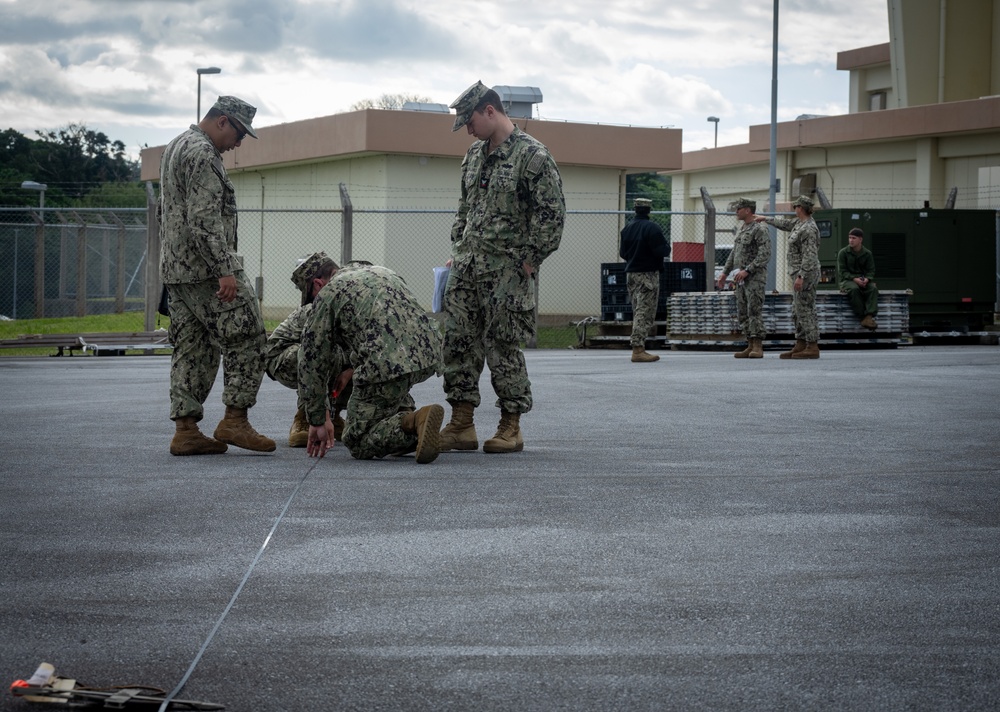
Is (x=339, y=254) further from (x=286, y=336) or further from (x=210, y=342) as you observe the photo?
(x=210, y=342)

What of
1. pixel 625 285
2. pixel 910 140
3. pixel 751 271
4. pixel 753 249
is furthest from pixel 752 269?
pixel 910 140

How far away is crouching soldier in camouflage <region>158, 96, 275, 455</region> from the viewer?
23.2 feet

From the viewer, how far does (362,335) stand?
6918mm

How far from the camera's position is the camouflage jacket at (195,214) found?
7016 mm

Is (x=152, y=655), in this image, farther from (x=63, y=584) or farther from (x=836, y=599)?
(x=836, y=599)

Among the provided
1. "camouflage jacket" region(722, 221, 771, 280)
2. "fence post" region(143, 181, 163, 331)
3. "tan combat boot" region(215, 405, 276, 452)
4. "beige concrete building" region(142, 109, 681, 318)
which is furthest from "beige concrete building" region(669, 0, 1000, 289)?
"tan combat boot" region(215, 405, 276, 452)

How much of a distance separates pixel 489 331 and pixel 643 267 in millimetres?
9715

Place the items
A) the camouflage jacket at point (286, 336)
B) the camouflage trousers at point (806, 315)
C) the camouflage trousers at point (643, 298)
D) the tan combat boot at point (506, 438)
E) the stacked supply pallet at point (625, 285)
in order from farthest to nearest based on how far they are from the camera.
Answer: the stacked supply pallet at point (625, 285)
the camouflage trousers at point (806, 315)
the camouflage trousers at point (643, 298)
the camouflage jacket at point (286, 336)
the tan combat boot at point (506, 438)

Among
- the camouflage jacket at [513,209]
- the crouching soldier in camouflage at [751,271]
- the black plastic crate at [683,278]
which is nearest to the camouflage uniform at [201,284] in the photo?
the camouflage jacket at [513,209]

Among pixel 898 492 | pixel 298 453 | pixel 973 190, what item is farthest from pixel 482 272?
pixel 973 190

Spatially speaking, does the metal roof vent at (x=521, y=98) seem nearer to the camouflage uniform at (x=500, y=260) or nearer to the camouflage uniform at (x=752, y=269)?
the camouflage uniform at (x=752, y=269)

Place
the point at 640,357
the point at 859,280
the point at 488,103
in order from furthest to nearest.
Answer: the point at 859,280 < the point at 640,357 < the point at 488,103

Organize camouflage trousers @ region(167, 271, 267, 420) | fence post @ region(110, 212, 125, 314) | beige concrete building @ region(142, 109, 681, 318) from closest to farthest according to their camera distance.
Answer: camouflage trousers @ region(167, 271, 267, 420) < beige concrete building @ region(142, 109, 681, 318) < fence post @ region(110, 212, 125, 314)

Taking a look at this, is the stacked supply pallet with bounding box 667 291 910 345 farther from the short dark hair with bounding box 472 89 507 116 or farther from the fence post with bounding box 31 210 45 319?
the short dark hair with bounding box 472 89 507 116
